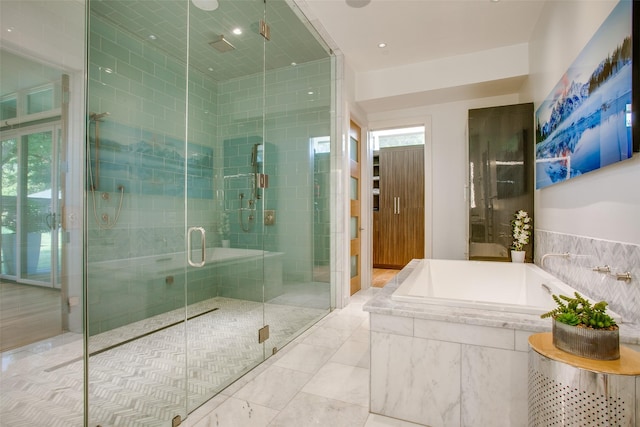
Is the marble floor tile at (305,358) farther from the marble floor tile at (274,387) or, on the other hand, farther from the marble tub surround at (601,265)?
the marble tub surround at (601,265)

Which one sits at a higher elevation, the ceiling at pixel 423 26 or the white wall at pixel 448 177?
the ceiling at pixel 423 26

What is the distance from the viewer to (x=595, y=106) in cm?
165

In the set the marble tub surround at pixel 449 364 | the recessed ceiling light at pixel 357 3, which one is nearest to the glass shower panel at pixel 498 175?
the recessed ceiling light at pixel 357 3

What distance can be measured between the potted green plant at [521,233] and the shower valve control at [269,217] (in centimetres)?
235

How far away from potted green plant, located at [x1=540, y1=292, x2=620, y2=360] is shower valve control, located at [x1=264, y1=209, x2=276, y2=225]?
Result: 2.20 meters

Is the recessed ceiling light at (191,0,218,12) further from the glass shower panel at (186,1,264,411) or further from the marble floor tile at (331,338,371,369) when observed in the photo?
the marble floor tile at (331,338,371,369)

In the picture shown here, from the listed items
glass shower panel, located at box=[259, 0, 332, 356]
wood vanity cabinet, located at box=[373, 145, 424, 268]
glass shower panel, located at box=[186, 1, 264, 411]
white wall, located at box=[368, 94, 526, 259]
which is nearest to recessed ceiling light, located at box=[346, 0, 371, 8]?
glass shower panel, located at box=[259, 0, 332, 356]

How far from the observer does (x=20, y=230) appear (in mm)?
2041

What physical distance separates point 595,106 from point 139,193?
3.09 m

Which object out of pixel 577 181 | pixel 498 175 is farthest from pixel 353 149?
pixel 577 181

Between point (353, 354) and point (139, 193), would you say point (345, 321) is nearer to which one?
point (353, 354)

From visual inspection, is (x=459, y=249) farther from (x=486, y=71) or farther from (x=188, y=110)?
(x=188, y=110)

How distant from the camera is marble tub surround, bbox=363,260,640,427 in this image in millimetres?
1475

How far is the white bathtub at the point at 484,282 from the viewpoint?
2316 millimetres
